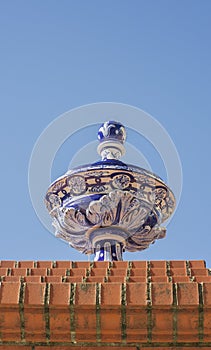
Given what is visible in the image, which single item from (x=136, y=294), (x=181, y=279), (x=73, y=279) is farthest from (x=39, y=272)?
(x=136, y=294)

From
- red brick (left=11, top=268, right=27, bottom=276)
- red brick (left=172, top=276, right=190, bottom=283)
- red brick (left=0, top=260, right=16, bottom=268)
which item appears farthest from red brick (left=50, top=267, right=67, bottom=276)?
red brick (left=172, top=276, right=190, bottom=283)

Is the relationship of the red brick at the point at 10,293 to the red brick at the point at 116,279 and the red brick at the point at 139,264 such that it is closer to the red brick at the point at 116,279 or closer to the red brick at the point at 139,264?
the red brick at the point at 116,279

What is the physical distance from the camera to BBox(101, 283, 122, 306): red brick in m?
4.30

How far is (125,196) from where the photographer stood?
10.1 meters

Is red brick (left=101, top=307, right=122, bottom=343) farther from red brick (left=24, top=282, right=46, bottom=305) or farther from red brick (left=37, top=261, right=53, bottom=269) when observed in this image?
red brick (left=37, top=261, right=53, bottom=269)

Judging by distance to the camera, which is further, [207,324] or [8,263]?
[8,263]

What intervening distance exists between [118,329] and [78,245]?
6.06m

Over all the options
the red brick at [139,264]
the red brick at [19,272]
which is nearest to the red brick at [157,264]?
the red brick at [139,264]

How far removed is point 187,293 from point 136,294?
285 millimetres

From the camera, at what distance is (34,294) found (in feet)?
14.4

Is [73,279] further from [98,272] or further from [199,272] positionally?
[199,272]

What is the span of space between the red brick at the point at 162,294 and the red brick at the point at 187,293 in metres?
0.05

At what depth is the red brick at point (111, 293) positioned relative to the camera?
14.1 feet

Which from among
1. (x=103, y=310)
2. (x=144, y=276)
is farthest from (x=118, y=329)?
(x=144, y=276)
